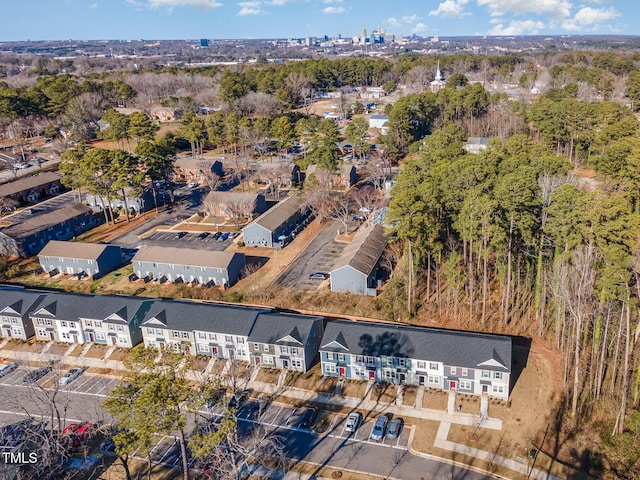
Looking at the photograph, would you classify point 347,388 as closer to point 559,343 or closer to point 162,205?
point 559,343

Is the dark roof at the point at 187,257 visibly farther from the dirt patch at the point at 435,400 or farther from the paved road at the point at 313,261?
the dirt patch at the point at 435,400

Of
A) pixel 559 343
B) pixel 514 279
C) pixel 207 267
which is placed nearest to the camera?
pixel 559 343

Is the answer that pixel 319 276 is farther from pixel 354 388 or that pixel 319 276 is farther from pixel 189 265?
pixel 354 388

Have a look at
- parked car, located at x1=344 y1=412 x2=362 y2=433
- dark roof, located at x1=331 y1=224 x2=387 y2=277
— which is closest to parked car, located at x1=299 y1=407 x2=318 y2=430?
parked car, located at x1=344 y1=412 x2=362 y2=433

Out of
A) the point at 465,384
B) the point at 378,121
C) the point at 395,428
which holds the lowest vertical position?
the point at 395,428

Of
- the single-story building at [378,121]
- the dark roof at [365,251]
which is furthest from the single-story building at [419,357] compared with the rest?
the single-story building at [378,121]

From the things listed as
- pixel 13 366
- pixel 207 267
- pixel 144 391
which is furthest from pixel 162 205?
pixel 144 391

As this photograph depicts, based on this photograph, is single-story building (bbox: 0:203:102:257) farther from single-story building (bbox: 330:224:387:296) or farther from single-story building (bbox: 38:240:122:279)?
single-story building (bbox: 330:224:387:296)

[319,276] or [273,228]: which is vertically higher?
[273,228]

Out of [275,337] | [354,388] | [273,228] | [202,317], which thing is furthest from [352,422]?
[273,228]
